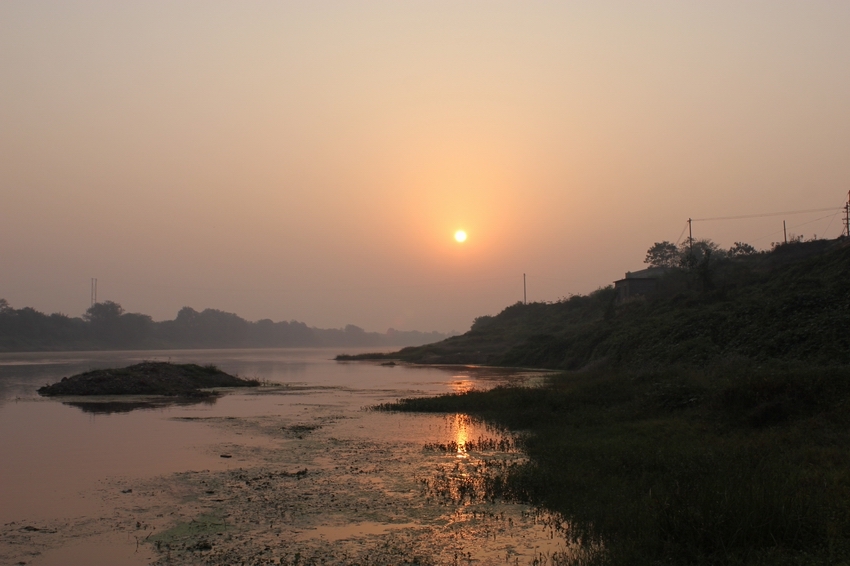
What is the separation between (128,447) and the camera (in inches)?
768

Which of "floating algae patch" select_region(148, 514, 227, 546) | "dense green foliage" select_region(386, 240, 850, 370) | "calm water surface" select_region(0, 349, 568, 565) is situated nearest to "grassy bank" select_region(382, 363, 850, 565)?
"calm water surface" select_region(0, 349, 568, 565)

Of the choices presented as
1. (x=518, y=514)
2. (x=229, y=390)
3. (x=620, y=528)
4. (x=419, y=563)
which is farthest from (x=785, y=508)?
(x=229, y=390)

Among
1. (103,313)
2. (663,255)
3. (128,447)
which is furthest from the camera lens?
(103,313)

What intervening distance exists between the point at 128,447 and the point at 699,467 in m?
15.1

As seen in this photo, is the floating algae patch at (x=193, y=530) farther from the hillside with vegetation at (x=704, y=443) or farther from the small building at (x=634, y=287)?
the small building at (x=634, y=287)

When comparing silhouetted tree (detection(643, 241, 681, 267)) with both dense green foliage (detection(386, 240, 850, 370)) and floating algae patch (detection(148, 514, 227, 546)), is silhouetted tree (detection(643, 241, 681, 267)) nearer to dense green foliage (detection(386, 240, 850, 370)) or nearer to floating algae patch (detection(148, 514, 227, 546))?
dense green foliage (detection(386, 240, 850, 370))

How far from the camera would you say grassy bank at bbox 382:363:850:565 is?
860cm

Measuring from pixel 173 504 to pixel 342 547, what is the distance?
430cm

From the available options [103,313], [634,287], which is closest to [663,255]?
[634,287]

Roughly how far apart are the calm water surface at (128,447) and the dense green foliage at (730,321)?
42.4 feet

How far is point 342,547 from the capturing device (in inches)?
389

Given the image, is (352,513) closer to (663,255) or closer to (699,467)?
(699,467)

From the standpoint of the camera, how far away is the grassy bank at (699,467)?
8.60m

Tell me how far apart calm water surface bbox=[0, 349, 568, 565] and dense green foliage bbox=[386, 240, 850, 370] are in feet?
42.4
